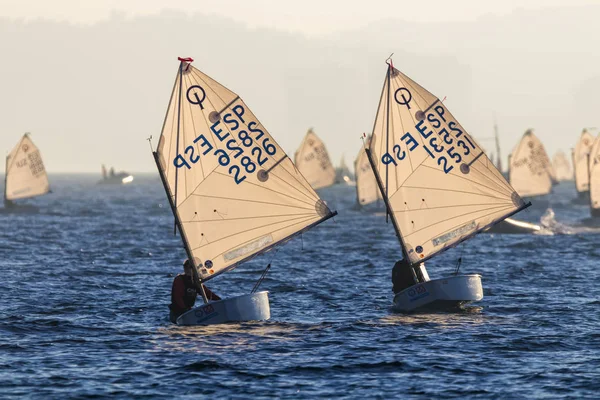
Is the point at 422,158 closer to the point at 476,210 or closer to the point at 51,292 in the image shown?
the point at 476,210

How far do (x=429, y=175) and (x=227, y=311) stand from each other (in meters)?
9.41

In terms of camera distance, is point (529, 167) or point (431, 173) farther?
point (529, 167)

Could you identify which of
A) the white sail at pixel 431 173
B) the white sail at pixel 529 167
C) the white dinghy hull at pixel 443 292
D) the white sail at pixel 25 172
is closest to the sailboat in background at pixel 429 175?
the white sail at pixel 431 173

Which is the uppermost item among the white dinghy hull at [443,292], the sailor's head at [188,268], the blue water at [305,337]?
the sailor's head at [188,268]

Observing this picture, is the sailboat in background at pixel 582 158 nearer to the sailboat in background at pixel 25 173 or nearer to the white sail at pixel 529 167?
the white sail at pixel 529 167

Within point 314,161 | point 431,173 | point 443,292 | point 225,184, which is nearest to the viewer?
point 225,184

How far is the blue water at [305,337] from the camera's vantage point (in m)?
24.7

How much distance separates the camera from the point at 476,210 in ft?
118

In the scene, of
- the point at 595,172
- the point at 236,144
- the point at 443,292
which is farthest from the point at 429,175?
Answer: the point at 595,172

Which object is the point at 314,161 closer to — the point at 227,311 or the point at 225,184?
the point at 225,184

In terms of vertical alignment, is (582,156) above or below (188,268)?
above

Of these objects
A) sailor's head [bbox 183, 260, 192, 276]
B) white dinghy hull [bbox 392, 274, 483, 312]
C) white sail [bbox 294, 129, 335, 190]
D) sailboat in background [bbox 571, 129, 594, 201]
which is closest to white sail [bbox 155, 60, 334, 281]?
sailor's head [bbox 183, 260, 192, 276]

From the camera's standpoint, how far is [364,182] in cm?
11269

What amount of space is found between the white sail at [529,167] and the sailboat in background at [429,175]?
76.4 metres
